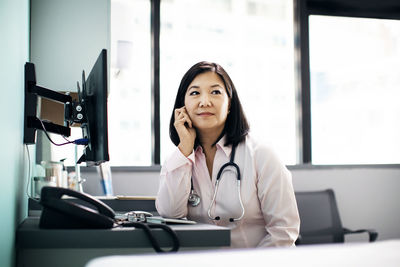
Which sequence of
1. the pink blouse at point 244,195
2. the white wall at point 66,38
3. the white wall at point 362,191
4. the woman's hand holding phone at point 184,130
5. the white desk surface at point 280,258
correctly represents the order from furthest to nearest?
the white wall at point 362,191 → the white wall at point 66,38 → the woman's hand holding phone at point 184,130 → the pink blouse at point 244,195 → the white desk surface at point 280,258

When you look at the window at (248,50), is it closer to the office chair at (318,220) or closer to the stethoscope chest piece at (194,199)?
the office chair at (318,220)

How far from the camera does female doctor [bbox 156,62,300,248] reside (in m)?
1.60

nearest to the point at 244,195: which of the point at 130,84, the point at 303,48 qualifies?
the point at 130,84

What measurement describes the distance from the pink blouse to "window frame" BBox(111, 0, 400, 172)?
52.3 inches

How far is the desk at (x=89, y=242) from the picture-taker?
1.08m

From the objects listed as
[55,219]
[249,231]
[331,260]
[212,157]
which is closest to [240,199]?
[249,231]

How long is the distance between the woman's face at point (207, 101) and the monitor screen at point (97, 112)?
1.45 feet

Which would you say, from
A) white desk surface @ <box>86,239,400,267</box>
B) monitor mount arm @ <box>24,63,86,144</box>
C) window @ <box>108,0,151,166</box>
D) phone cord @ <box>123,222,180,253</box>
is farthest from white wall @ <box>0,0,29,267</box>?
window @ <box>108,0,151,166</box>

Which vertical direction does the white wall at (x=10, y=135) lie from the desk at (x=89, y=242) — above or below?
above

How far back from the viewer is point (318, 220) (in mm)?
2953

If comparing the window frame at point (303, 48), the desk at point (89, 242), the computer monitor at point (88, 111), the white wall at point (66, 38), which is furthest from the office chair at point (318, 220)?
the desk at point (89, 242)

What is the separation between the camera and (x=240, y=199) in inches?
62.3

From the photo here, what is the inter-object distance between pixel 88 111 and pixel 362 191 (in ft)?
8.03

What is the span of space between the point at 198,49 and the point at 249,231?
76.2 inches
